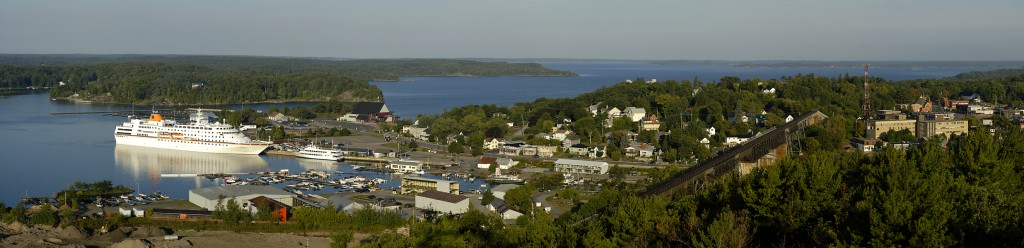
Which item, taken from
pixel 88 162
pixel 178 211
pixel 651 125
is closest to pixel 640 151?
pixel 651 125

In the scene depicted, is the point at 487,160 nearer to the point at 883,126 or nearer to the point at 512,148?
the point at 512,148

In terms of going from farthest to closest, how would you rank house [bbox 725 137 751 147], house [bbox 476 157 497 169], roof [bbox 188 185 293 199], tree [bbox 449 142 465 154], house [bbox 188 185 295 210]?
house [bbox 725 137 751 147] → tree [bbox 449 142 465 154] → house [bbox 476 157 497 169] → roof [bbox 188 185 293 199] → house [bbox 188 185 295 210]

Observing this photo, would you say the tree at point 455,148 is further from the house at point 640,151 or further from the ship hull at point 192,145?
the ship hull at point 192,145

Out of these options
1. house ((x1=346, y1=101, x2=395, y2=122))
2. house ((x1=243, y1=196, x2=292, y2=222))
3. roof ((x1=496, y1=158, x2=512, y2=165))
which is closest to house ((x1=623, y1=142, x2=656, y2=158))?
roof ((x1=496, y1=158, x2=512, y2=165))

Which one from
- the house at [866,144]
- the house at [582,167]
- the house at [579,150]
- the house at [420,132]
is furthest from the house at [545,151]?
the house at [866,144]

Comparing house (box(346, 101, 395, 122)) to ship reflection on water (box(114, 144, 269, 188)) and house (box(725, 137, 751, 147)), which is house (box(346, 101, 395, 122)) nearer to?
ship reflection on water (box(114, 144, 269, 188))

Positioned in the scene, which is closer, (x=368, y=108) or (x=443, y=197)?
(x=443, y=197)

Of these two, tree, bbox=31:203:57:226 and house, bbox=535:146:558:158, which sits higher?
house, bbox=535:146:558:158

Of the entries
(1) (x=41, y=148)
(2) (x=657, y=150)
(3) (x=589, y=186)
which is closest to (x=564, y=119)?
(2) (x=657, y=150)
